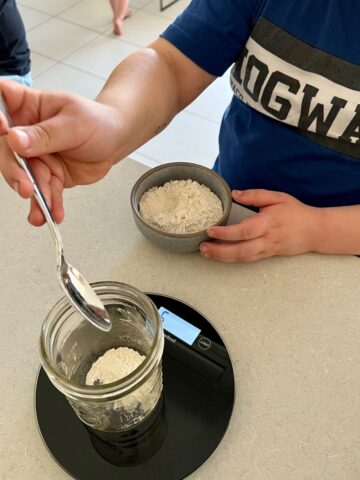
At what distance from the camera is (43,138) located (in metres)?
0.45

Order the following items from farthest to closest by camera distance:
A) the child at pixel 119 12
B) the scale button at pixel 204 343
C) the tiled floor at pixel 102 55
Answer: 1. the child at pixel 119 12
2. the tiled floor at pixel 102 55
3. the scale button at pixel 204 343

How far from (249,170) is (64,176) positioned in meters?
0.32

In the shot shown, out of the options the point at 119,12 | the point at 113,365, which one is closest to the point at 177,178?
the point at 113,365

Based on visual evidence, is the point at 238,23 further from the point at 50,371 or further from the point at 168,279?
the point at 50,371

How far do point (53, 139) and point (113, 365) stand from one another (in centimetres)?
24

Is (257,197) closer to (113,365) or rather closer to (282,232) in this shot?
(282,232)

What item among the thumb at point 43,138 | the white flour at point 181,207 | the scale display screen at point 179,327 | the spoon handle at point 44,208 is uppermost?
the thumb at point 43,138

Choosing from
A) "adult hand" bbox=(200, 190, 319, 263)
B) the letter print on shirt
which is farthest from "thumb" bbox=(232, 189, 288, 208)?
the letter print on shirt

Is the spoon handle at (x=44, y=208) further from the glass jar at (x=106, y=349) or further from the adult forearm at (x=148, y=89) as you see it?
the adult forearm at (x=148, y=89)

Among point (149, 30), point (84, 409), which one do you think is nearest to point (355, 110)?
point (84, 409)

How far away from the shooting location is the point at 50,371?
369 millimetres

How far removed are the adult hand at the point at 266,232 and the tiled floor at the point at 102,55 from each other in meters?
0.96

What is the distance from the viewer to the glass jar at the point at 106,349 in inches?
14.5

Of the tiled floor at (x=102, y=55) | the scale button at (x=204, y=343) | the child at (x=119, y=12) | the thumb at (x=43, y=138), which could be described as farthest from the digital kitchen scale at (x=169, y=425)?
the child at (x=119, y=12)
